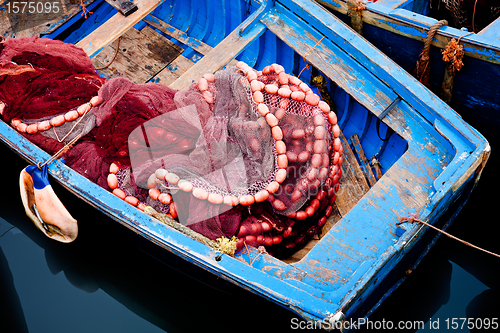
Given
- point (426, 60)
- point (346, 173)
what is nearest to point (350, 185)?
point (346, 173)

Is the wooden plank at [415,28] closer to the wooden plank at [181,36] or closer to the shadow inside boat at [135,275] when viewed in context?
the wooden plank at [181,36]

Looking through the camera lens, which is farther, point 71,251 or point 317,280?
point 71,251

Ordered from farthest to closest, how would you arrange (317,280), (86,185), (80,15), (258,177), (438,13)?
(80,15) → (438,13) → (86,185) → (258,177) → (317,280)

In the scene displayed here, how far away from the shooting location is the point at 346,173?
354 cm

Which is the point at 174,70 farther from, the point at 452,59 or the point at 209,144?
the point at 452,59

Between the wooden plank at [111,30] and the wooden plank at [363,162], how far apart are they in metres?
2.51

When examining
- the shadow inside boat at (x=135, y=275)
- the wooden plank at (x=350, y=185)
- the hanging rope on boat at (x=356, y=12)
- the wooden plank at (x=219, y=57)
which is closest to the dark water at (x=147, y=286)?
the shadow inside boat at (x=135, y=275)

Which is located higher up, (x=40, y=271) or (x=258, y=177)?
(x=258, y=177)

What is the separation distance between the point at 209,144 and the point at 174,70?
89.5 inches

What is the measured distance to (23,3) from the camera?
5.36m

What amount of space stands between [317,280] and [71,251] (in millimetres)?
2614

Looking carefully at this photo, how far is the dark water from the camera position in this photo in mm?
3381

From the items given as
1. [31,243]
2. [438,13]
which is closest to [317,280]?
[31,243]

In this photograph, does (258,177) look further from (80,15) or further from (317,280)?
(80,15)
